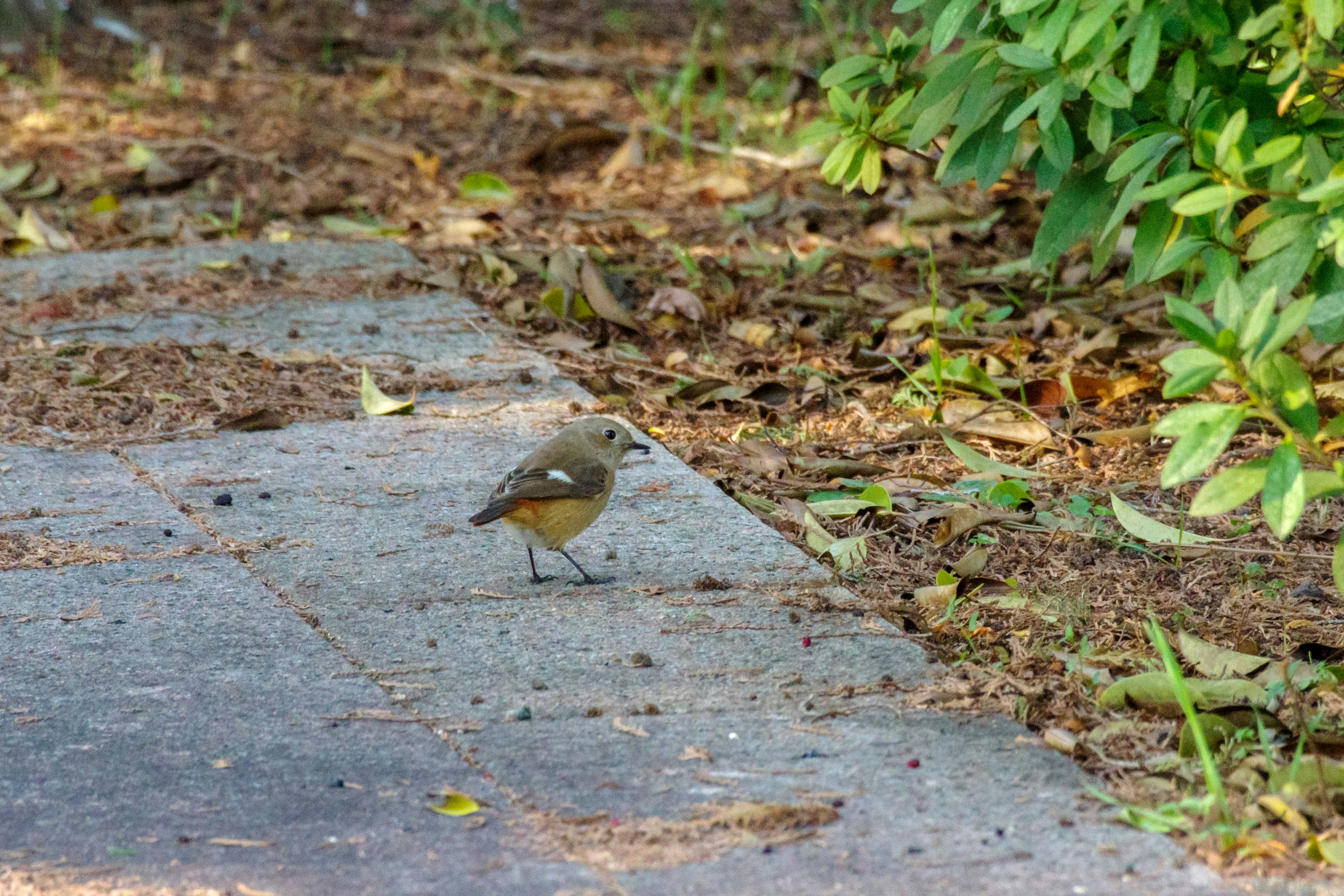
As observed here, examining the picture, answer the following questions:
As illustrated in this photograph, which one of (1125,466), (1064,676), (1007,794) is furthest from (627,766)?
(1125,466)

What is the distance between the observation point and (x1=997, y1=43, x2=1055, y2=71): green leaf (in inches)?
147

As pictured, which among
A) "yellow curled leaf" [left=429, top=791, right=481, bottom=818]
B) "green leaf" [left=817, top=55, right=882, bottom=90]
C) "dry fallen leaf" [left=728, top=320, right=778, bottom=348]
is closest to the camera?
"yellow curled leaf" [left=429, top=791, right=481, bottom=818]

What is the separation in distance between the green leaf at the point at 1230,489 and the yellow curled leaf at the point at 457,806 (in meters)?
1.45

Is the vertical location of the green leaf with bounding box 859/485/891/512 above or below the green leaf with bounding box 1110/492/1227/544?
below

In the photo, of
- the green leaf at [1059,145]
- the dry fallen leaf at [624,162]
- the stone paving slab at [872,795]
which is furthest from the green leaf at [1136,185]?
the dry fallen leaf at [624,162]

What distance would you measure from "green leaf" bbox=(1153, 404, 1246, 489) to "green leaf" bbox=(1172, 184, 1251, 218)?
0.45 m

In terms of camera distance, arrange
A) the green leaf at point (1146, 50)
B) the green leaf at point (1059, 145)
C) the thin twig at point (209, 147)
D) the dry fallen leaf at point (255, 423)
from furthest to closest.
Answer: the thin twig at point (209, 147) < the dry fallen leaf at point (255, 423) < the green leaf at point (1059, 145) < the green leaf at point (1146, 50)

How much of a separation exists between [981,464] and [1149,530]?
0.73m

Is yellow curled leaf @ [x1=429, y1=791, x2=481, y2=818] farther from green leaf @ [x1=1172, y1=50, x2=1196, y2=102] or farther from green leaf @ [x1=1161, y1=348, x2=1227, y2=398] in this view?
green leaf @ [x1=1172, y1=50, x2=1196, y2=102]

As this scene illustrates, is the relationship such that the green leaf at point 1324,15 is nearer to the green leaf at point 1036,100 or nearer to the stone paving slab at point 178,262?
the green leaf at point 1036,100

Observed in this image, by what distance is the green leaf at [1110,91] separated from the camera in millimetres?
3635

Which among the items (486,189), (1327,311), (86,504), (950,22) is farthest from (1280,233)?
(486,189)

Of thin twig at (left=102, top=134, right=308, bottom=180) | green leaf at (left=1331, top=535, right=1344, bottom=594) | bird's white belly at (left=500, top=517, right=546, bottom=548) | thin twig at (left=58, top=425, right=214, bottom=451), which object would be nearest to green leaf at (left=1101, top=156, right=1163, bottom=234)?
green leaf at (left=1331, top=535, right=1344, bottom=594)

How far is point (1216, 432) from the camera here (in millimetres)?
2787
